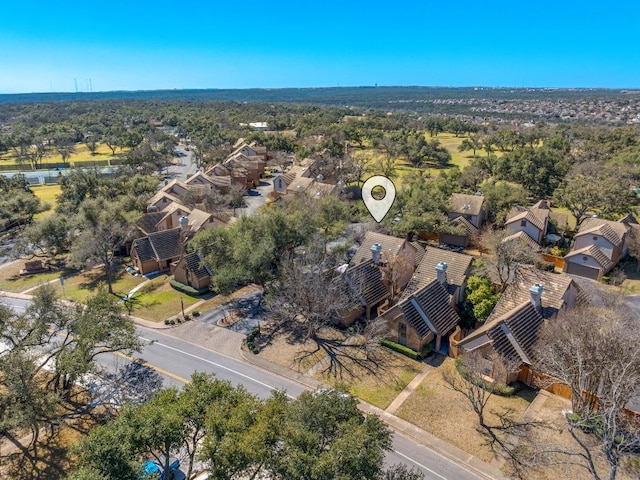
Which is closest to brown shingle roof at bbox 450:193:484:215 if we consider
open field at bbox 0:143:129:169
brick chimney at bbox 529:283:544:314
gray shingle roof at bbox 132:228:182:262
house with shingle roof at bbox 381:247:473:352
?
house with shingle roof at bbox 381:247:473:352

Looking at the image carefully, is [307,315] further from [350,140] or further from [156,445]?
[350,140]

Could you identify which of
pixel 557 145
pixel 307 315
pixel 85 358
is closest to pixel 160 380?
pixel 85 358

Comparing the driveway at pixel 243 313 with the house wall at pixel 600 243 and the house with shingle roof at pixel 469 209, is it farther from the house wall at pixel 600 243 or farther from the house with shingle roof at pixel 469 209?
the house wall at pixel 600 243

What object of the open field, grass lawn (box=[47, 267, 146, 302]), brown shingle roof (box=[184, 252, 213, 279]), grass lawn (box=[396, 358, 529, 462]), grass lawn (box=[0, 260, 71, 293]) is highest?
the open field

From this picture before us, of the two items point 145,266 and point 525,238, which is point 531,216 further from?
point 145,266

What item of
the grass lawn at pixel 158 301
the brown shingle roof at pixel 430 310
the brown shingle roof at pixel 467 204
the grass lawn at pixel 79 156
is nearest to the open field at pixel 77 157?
the grass lawn at pixel 79 156

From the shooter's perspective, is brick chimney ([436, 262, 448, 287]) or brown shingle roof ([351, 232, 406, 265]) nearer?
brick chimney ([436, 262, 448, 287])

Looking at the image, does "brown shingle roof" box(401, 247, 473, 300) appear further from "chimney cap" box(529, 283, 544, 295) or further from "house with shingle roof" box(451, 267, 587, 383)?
"chimney cap" box(529, 283, 544, 295)
